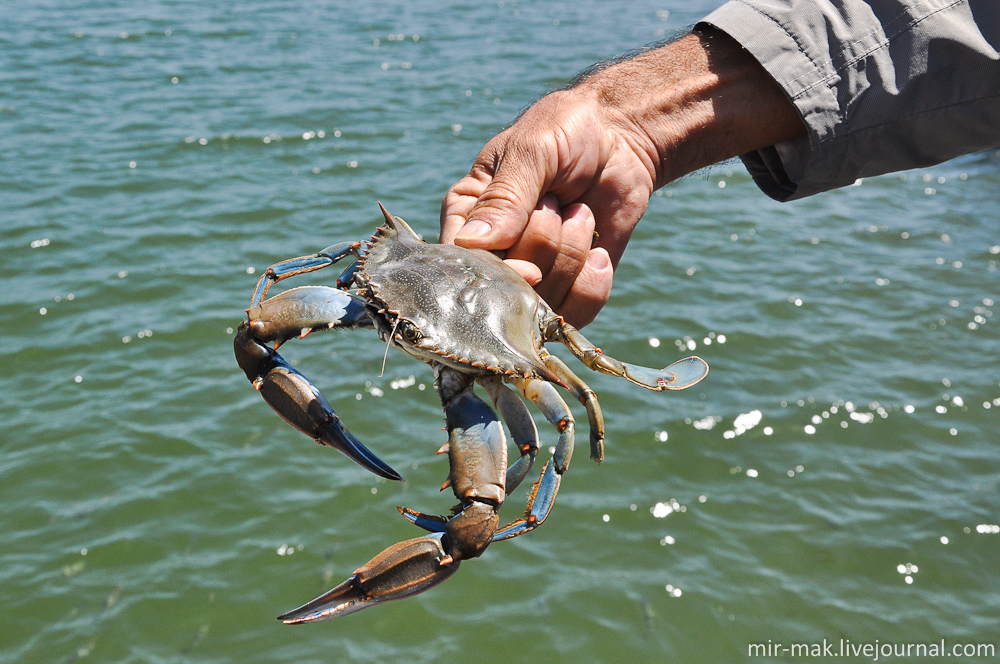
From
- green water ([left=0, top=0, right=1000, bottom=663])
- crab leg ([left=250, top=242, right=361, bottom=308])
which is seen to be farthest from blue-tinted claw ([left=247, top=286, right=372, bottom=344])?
green water ([left=0, top=0, right=1000, bottom=663])

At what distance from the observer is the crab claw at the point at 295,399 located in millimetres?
2630

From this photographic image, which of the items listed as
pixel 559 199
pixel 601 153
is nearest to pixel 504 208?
pixel 559 199

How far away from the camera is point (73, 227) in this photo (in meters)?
9.78

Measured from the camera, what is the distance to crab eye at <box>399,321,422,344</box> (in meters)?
2.69

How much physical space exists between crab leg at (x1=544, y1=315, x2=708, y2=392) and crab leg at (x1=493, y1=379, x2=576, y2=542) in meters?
0.28

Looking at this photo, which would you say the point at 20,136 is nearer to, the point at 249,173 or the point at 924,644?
the point at 249,173

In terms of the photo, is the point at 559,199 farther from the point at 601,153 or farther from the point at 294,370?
the point at 294,370

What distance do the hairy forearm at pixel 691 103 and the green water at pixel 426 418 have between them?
12.3ft

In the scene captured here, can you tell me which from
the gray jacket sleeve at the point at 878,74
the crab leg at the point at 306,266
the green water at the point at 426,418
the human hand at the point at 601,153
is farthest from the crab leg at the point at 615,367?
the green water at the point at 426,418

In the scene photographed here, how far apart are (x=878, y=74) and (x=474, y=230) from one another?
5.57 feet

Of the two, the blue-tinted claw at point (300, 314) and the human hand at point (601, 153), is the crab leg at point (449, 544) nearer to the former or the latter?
the blue-tinted claw at point (300, 314)

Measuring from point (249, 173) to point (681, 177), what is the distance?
336 inches

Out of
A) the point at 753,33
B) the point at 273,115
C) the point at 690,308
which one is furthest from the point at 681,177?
the point at 273,115

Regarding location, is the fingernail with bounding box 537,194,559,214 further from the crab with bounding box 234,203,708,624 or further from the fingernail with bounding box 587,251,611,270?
the crab with bounding box 234,203,708,624
